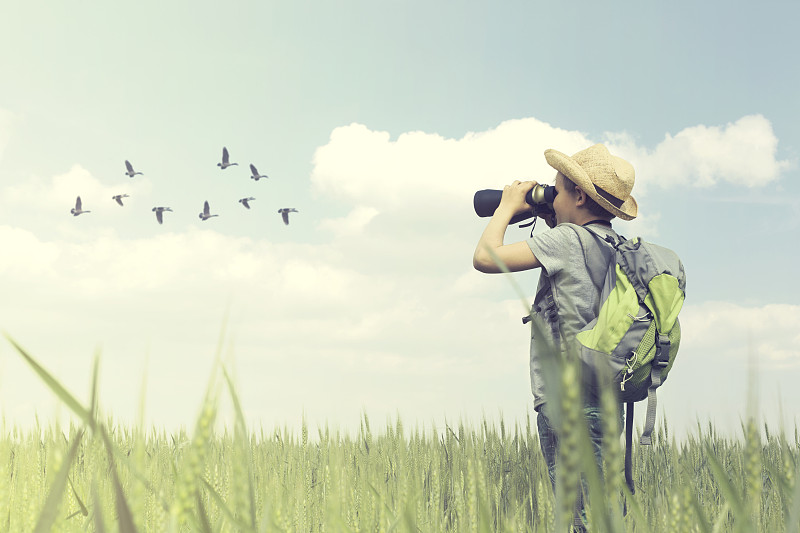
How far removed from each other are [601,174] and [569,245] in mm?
485

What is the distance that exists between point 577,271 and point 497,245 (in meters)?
0.40

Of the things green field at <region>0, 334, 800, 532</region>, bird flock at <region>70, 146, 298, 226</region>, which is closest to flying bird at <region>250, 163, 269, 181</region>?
bird flock at <region>70, 146, 298, 226</region>

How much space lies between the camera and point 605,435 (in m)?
0.71

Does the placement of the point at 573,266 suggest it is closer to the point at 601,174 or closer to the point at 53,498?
the point at 601,174

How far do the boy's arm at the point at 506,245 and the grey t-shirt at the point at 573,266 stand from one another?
0.18ft

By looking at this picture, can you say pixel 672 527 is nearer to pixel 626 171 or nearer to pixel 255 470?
→ pixel 626 171

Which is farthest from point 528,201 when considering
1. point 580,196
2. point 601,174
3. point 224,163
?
point 224,163

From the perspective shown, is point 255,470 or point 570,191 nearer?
point 570,191

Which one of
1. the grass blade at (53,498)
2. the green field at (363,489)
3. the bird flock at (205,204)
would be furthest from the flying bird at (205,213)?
the grass blade at (53,498)

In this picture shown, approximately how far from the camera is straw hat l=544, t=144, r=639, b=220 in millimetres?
3088

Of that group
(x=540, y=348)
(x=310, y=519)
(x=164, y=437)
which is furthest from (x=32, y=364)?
(x=164, y=437)

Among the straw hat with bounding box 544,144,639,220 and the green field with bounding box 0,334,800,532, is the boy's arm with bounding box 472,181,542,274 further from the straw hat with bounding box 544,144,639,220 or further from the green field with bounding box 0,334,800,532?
the green field with bounding box 0,334,800,532

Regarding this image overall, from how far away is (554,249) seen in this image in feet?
9.54

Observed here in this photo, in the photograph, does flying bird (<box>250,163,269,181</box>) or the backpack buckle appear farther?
flying bird (<box>250,163,269,181</box>)
